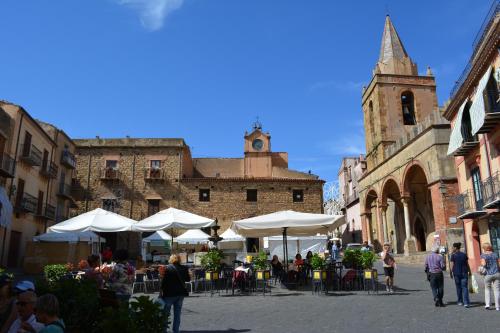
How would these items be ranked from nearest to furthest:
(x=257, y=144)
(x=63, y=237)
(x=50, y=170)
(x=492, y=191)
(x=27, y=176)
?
(x=492, y=191)
(x=63, y=237)
(x=27, y=176)
(x=50, y=170)
(x=257, y=144)

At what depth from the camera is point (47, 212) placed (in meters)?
26.4

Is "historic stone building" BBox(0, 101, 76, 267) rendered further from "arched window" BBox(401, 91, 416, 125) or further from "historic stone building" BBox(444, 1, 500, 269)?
"arched window" BBox(401, 91, 416, 125)

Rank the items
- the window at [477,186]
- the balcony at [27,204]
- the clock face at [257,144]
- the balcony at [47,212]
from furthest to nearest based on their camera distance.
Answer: the clock face at [257,144]
the balcony at [47,212]
the balcony at [27,204]
the window at [477,186]

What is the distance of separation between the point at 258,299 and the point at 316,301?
162 cm

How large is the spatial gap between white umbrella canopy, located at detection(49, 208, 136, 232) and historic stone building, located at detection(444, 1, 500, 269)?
12.8 metres

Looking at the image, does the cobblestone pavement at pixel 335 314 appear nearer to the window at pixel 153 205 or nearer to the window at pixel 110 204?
the window at pixel 153 205

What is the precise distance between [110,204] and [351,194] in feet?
102

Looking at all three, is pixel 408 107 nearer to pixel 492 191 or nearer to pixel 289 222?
pixel 492 191

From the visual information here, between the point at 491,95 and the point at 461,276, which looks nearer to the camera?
the point at 461,276

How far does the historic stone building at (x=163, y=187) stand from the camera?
3434 cm

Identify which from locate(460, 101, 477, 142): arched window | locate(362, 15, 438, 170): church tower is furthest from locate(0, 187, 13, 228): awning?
locate(362, 15, 438, 170): church tower

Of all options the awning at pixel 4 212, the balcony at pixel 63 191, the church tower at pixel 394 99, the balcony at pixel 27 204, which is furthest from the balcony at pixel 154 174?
the church tower at pixel 394 99

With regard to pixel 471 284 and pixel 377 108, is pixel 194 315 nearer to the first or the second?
pixel 471 284

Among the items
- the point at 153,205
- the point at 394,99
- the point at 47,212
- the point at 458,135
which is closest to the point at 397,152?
the point at 394,99
